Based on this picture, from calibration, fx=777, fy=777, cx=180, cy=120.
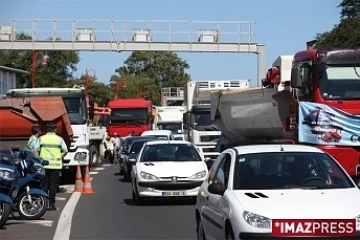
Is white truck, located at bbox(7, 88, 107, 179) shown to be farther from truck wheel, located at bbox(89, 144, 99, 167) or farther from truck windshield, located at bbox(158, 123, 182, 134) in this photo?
truck windshield, located at bbox(158, 123, 182, 134)

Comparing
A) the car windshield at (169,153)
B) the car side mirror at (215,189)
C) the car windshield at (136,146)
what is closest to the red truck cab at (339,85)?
the car windshield at (169,153)

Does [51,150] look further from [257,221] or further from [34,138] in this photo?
[257,221]

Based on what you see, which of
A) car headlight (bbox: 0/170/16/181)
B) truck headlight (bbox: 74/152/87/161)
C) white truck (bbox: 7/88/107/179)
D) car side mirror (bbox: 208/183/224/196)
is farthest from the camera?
white truck (bbox: 7/88/107/179)

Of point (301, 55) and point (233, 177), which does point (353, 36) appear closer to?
point (301, 55)

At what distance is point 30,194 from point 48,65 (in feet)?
191

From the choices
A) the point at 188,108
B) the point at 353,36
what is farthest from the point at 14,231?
the point at 353,36

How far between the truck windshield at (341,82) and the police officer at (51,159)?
19.2 feet

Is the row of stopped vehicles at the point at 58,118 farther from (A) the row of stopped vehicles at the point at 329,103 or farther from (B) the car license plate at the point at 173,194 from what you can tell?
(A) the row of stopped vehicles at the point at 329,103

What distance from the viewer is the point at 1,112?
72.3 ft

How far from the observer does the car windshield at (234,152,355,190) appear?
31.0 ft

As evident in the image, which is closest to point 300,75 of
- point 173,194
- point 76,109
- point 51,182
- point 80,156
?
point 173,194

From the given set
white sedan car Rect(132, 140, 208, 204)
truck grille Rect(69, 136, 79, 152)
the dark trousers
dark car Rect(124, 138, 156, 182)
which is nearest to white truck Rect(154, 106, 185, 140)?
dark car Rect(124, 138, 156, 182)

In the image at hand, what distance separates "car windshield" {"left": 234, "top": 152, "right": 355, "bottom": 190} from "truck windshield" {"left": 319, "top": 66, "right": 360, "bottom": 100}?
6.60 meters

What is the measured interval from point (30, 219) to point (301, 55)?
6.99 meters
